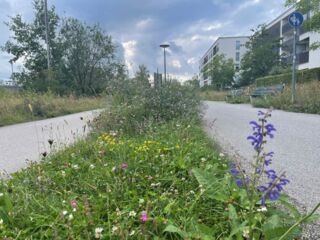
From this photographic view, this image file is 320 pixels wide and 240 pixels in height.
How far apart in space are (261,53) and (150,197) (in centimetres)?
3567

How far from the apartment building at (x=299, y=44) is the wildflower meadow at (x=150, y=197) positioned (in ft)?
77.9

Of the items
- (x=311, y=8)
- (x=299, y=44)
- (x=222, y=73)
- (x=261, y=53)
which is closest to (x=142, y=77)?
(x=311, y=8)

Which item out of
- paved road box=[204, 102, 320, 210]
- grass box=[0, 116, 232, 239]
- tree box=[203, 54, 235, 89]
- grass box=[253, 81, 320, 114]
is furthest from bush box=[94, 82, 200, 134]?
tree box=[203, 54, 235, 89]

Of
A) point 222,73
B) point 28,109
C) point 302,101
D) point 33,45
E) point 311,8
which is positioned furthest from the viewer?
point 222,73

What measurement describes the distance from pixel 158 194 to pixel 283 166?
6.40 ft

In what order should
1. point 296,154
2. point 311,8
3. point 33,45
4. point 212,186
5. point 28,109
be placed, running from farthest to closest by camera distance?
point 33,45 → point 311,8 → point 28,109 → point 296,154 → point 212,186

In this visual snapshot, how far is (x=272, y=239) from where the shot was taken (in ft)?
4.44

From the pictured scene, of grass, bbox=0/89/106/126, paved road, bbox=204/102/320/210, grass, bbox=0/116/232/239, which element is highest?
grass, bbox=0/89/106/126

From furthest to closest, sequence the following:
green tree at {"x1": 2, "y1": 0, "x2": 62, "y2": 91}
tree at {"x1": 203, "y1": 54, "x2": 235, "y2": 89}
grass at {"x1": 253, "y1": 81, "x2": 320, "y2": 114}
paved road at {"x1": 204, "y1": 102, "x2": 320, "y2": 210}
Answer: tree at {"x1": 203, "y1": 54, "x2": 235, "y2": 89}
green tree at {"x1": 2, "y1": 0, "x2": 62, "y2": 91}
grass at {"x1": 253, "y1": 81, "x2": 320, "y2": 114}
paved road at {"x1": 204, "y1": 102, "x2": 320, "y2": 210}

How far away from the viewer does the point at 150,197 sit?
202cm

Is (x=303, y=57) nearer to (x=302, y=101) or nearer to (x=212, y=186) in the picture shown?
(x=302, y=101)

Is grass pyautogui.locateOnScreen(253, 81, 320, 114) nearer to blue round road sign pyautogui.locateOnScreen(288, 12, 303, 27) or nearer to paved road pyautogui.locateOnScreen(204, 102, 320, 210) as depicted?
blue round road sign pyautogui.locateOnScreen(288, 12, 303, 27)

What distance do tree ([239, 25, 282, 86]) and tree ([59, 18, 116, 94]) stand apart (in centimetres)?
1930

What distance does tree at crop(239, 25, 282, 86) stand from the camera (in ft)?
110
